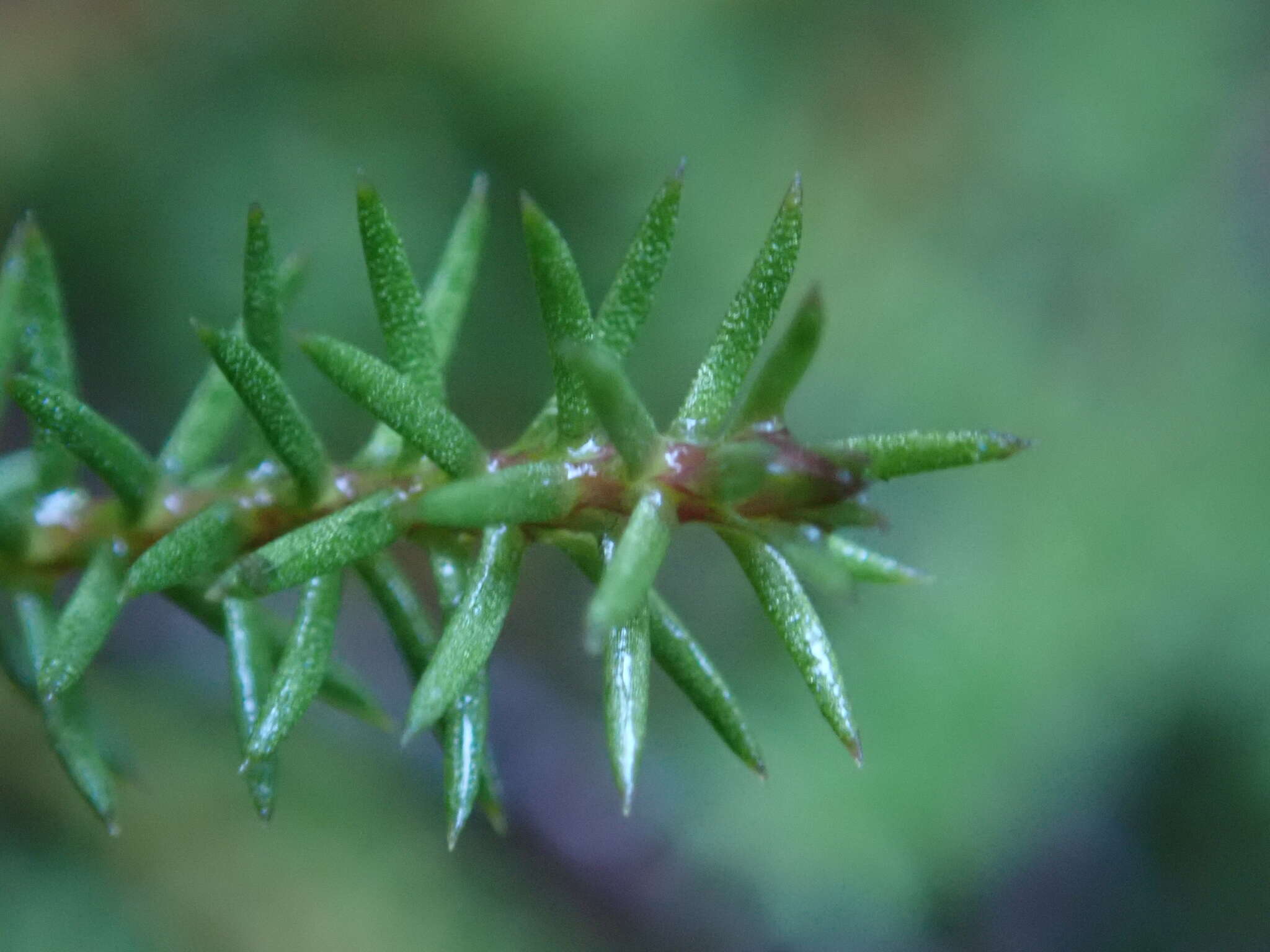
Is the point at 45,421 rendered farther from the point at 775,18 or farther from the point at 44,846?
the point at 775,18

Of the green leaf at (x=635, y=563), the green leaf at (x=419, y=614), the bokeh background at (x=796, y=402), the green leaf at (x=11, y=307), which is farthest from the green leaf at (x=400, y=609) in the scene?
the bokeh background at (x=796, y=402)

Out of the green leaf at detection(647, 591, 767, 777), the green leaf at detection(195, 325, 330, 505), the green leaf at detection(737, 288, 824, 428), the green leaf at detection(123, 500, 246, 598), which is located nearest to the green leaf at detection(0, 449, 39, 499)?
the green leaf at detection(123, 500, 246, 598)

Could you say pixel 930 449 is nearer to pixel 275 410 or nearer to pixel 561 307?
pixel 561 307

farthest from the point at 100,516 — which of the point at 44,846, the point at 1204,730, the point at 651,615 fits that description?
the point at 1204,730

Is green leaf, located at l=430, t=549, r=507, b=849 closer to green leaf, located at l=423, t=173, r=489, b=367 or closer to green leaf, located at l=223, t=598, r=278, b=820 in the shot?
green leaf, located at l=223, t=598, r=278, b=820

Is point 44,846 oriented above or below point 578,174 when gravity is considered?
below

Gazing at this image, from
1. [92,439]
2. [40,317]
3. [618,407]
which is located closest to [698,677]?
[618,407]

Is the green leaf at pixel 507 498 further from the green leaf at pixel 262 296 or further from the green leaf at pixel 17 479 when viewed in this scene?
the green leaf at pixel 17 479
